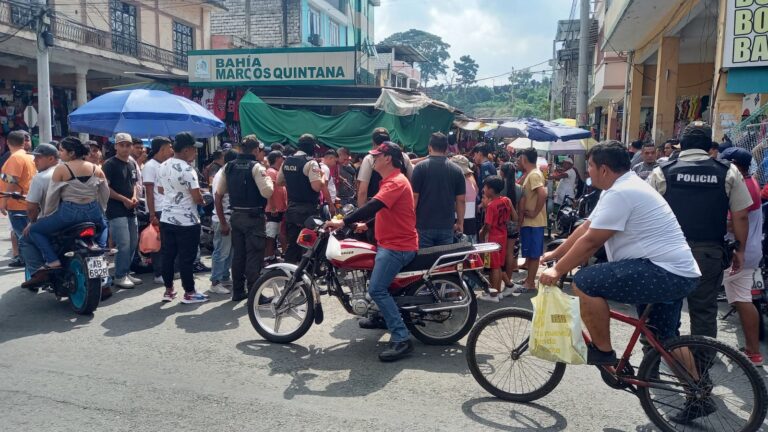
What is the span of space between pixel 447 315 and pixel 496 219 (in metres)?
2.02

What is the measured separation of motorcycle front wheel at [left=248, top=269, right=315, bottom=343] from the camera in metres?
5.24

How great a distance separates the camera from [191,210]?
6492 millimetres

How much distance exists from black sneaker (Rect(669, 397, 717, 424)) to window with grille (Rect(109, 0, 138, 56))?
81.2ft

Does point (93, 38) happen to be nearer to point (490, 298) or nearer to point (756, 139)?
point (490, 298)

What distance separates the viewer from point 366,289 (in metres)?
5.26

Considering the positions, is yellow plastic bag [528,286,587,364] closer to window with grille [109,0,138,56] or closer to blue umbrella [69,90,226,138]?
blue umbrella [69,90,226,138]

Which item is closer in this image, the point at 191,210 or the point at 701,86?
the point at 191,210

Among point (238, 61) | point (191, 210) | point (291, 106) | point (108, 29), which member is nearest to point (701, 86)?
point (291, 106)

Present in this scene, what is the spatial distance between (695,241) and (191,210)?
485cm

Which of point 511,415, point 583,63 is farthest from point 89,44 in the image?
point 511,415

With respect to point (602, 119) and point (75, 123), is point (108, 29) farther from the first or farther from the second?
point (602, 119)

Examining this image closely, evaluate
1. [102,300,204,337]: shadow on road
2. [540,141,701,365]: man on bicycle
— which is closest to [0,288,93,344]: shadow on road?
[102,300,204,337]: shadow on road

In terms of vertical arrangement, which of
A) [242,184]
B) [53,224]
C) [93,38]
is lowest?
[53,224]

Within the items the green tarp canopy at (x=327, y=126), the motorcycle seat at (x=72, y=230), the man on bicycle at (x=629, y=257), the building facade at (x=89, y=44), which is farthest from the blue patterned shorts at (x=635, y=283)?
the building facade at (x=89, y=44)
